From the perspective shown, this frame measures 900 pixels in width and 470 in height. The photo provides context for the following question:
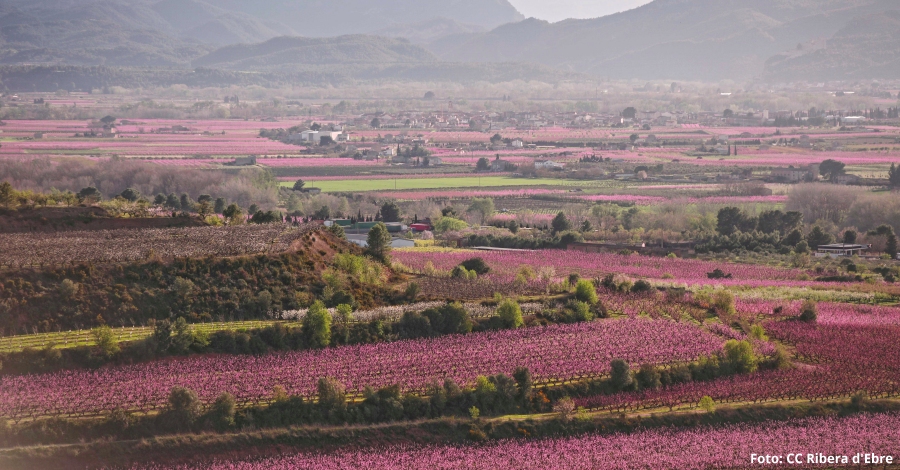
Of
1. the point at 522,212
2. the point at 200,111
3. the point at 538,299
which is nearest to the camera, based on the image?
the point at 538,299

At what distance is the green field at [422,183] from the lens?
305ft

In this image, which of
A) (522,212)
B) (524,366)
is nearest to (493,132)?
(522,212)

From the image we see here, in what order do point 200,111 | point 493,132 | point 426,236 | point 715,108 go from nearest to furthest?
1. point 426,236
2. point 493,132
3. point 200,111
4. point 715,108

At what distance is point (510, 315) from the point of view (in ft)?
121

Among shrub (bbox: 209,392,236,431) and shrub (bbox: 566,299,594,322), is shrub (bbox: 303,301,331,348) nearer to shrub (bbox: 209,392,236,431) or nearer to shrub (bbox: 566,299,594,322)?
shrub (bbox: 209,392,236,431)

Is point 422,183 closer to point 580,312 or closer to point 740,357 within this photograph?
point 580,312

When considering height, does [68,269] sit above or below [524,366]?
above

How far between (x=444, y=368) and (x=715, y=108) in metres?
170

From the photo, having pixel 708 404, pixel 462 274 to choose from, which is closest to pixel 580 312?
pixel 462 274

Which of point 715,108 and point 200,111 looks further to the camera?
point 715,108

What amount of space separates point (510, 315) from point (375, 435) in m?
9.45

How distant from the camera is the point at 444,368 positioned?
3253 centimetres

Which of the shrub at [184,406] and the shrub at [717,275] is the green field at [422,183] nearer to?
the shrub at [717,275]

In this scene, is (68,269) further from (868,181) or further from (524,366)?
(868,181)
